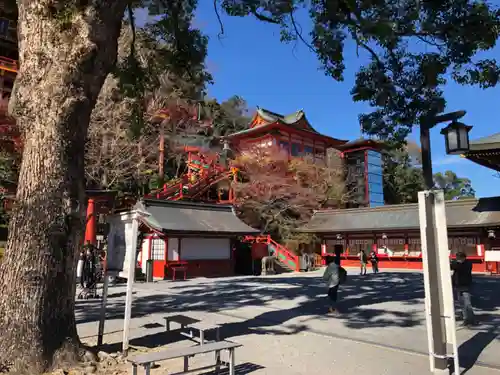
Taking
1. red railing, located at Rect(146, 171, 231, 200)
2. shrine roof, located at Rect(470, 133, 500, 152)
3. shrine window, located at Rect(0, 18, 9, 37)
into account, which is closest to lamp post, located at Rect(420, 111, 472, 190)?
shrine roof, located at Rect(470, 133, 500, 152)

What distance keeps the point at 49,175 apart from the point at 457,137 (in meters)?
5.05

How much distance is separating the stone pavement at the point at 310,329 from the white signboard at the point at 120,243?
114cm

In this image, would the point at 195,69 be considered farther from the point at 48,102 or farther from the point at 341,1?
the point at 48,102

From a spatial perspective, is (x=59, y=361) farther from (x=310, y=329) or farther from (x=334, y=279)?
(x=334, y=279)

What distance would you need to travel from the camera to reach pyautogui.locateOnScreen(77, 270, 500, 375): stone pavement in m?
5.05

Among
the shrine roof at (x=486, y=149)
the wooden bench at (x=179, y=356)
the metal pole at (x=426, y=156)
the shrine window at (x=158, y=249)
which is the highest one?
the shrine roof at (x=486, y=149)

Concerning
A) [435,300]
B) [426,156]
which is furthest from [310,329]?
[426,156]

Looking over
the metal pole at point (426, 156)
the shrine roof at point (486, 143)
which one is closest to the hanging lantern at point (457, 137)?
A: the metal pole at point (426, 156)

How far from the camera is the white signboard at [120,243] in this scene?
6.00 metres

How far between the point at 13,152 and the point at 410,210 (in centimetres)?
2216

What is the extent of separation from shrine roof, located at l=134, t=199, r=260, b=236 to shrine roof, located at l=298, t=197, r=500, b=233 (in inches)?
273

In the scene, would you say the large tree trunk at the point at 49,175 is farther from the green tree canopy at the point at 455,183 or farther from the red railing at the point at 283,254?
the green tree canopy at the point at 455,183

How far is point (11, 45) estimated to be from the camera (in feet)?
92.0

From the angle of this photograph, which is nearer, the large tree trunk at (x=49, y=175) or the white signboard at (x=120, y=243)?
the large tree trunk at (x=49, y=175)
